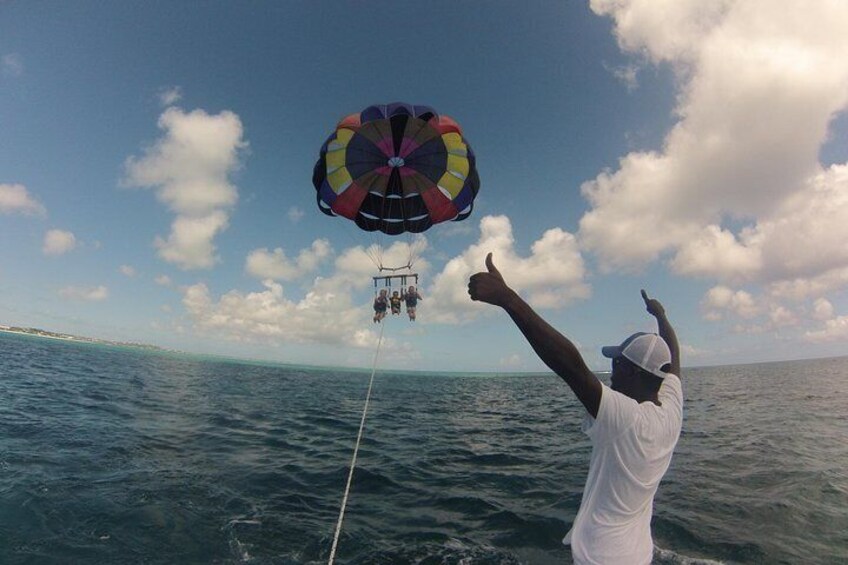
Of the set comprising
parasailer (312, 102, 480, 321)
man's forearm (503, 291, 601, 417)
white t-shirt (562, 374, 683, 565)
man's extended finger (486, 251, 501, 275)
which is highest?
parasailer (312, 102, 480, 321)

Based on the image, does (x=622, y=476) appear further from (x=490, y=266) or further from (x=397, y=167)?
(x=397, y=167)

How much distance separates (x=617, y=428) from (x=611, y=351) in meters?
0.87

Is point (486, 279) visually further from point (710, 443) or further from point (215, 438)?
point (710, 443)

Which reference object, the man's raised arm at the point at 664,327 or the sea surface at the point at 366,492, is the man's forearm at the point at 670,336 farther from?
the sea surface at the point at 366,492

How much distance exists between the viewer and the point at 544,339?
2.67m

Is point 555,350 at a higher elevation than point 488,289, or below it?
below

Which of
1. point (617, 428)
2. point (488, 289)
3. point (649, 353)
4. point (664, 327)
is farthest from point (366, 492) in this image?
point (488, 289)

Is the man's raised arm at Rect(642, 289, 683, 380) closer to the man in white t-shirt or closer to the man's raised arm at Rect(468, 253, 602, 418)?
the man in white t-shirt

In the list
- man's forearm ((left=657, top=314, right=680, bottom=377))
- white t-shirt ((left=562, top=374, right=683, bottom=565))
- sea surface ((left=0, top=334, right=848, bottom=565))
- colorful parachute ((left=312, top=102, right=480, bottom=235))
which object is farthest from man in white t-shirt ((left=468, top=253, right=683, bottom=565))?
colorful parachute ((left=312, top=102, right=480, bottom=235))

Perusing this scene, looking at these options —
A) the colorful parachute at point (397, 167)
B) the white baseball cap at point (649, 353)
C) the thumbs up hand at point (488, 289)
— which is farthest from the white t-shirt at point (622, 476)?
the colorful parachute at point (397, 167)

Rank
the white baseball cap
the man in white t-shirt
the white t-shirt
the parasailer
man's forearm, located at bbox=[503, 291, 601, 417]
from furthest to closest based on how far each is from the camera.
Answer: the parasailer < the white baseball cap < the white t-shirt < the man in white t-shirt < man's forearm, located at bbox=[503, 291, 601, 417]

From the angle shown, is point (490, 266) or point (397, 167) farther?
point (397, 167)

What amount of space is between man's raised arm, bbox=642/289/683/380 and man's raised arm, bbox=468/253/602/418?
7.91ft

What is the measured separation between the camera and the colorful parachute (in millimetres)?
13969
